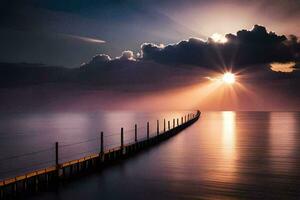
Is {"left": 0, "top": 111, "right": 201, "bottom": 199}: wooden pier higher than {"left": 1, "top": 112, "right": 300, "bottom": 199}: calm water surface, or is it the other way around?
{"left": 0, "top": 111, "right": 201, "bottom": 199}: wooden pier

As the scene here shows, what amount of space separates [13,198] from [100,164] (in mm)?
10691

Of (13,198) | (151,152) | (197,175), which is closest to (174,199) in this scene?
(197,175)

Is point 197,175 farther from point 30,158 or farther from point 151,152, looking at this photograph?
point 30,158

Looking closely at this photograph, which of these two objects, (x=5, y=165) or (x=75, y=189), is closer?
(x=75, y=189)

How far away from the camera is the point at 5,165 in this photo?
153 ft

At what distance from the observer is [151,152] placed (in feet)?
134

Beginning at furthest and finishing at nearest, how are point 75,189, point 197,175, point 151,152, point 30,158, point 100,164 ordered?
point 30,158 → point 151,152 → point 100,164 → point 197,175 → point 75,189

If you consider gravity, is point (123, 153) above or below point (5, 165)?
above

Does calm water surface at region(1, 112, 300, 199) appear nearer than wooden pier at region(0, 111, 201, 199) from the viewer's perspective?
No

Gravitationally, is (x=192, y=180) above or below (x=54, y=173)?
below

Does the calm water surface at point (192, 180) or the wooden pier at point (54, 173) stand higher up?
the wooden pier at point (54, 173)

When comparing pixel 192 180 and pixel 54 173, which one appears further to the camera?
pixel 192 180

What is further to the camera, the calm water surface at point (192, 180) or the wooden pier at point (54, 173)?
the calm water surface at point (192, 180)

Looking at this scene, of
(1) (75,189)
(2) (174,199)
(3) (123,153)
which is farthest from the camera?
(3) (123,153)
